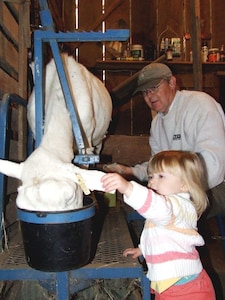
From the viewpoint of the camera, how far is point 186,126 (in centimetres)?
238

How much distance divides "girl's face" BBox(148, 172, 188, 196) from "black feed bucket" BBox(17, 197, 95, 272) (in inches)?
12.1

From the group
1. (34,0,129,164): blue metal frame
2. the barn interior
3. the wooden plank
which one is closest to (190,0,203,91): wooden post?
the barn interior

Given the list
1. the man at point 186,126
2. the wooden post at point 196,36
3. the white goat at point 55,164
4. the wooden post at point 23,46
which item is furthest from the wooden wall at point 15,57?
the wooden post at point 196,36

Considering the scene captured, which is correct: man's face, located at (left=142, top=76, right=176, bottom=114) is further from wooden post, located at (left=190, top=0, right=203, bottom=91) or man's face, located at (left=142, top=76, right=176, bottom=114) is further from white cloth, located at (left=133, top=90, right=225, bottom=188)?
wooden post, located at (left=190, top=0, right=203, bottom=91)

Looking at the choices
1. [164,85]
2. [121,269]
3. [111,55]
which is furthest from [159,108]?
[111,55]

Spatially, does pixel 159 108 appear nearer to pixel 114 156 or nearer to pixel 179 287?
pixel 114 156

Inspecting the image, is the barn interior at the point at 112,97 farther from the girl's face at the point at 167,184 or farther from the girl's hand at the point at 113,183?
the girl's hand at the point at 113,183

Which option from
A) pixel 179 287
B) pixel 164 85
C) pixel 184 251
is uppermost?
pixel 164 85

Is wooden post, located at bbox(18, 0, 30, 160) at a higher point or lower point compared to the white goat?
higher

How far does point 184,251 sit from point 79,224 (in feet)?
1.44

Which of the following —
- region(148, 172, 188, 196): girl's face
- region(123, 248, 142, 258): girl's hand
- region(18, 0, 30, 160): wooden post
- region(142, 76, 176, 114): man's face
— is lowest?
region(123, 248, 142, 258): girl's hand

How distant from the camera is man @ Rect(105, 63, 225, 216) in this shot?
2.12 m

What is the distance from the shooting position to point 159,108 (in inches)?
103

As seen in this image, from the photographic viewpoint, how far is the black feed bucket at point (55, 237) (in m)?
1.32
